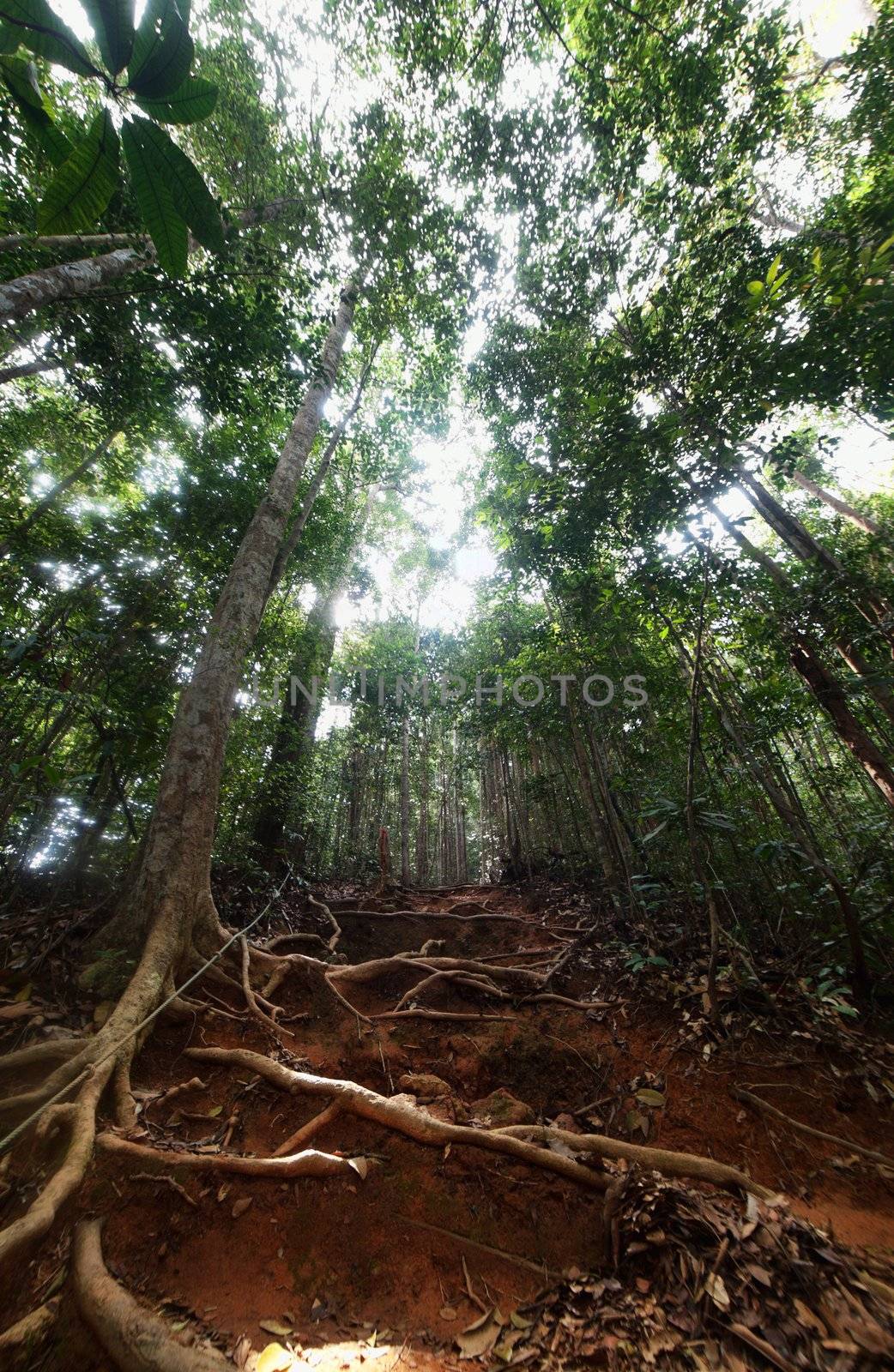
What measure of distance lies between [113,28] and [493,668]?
7372mm

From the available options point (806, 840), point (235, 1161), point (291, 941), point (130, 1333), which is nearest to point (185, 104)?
point (130, 1333)

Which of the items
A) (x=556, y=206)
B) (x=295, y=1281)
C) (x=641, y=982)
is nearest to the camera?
(x=295, y=1281)

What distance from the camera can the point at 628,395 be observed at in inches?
206

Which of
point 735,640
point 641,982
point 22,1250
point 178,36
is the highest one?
point 735,640

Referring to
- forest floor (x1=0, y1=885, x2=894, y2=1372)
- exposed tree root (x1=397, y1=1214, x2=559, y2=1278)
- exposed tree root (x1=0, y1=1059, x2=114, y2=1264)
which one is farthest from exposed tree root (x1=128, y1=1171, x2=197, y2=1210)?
exposed tree root (x1=397, y1=1214, x2=559, y2=1278)

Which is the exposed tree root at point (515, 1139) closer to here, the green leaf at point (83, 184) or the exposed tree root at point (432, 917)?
the exposed tree root at point (432, 917)

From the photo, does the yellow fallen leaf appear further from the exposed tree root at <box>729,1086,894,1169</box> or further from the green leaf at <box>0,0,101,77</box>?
the green leaf at <box>0,0,101,77</box>

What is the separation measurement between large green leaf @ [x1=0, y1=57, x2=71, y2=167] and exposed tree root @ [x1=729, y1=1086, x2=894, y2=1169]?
17.8 feet

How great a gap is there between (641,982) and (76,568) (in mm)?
7446

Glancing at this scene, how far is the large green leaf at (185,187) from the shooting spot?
4.96ft

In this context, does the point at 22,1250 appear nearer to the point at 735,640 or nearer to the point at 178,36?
the point at 178,36

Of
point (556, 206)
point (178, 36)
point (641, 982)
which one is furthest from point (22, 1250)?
point (556, 206)

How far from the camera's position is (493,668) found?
27.2ft

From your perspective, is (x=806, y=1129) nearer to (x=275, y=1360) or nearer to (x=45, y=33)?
(x=275, y=1360)
